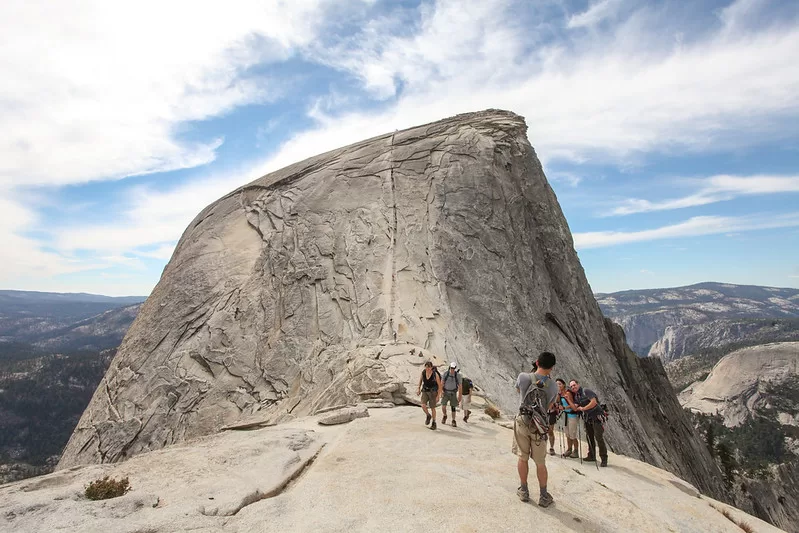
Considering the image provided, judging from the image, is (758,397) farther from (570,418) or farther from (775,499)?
(570,418)

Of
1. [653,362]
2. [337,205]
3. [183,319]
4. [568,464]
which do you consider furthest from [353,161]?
[653,362]

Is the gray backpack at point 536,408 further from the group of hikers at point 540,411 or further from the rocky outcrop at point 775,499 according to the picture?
the rocky outcrop at point 775,499

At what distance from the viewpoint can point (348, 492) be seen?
822cm

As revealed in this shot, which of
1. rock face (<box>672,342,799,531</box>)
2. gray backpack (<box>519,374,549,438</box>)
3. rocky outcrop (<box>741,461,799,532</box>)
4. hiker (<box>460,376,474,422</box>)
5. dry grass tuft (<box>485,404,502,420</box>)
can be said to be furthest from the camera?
rock face (<box>672,342,799,531</box>)

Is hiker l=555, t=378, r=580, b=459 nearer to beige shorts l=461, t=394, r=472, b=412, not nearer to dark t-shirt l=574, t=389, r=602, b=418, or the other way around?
dark t-shirt l=574, t=389, r=602, b=418

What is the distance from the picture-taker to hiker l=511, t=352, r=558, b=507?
25.9 ft

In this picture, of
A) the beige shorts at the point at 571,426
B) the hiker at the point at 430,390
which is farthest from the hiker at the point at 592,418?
the hiker at the point at 430,390

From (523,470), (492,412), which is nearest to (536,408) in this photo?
(523,470)

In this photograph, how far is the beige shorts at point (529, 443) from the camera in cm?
793

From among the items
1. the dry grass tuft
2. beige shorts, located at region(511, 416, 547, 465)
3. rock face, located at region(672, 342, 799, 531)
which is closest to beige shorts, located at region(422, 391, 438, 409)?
the dry grass tuft

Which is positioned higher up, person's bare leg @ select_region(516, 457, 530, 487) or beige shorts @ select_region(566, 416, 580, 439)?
person's bare leg @ select_region(516, 457, 530, 487)

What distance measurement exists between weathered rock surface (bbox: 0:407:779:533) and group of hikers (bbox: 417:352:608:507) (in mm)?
625

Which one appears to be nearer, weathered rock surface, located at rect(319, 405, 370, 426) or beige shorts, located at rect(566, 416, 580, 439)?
beige shorts, located at rect(566, 416, 580, 439)

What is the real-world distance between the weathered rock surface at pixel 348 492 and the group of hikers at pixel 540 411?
0.63 m
